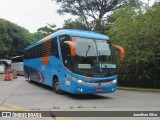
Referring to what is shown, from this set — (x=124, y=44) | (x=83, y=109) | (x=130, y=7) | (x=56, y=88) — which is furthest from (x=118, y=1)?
(x=83, y=109)

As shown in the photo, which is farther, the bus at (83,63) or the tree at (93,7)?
the tree at (93,7)

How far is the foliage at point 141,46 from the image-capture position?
65.6ft

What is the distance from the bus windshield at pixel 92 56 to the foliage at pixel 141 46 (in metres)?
5.30

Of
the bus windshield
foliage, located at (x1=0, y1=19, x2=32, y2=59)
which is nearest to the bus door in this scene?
the bus windshield

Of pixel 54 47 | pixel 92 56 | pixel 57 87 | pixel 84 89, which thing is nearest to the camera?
pixel 84 89

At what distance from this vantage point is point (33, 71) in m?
24.0

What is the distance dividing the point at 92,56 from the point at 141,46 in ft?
22.7

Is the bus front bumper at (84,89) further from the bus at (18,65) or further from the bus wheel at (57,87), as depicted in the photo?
the bus at (18,65)

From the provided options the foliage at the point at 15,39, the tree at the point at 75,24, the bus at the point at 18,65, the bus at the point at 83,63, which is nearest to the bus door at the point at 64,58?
the bus at the point at 83,63

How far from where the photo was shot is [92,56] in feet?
48.0

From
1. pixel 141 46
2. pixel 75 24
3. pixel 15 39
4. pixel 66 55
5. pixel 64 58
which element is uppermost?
pixel 15 39

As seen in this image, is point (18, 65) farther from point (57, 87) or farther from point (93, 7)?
point (57, 87)

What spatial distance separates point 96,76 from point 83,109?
3.19 metres

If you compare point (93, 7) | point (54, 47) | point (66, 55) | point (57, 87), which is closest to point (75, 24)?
point (93, 7)
